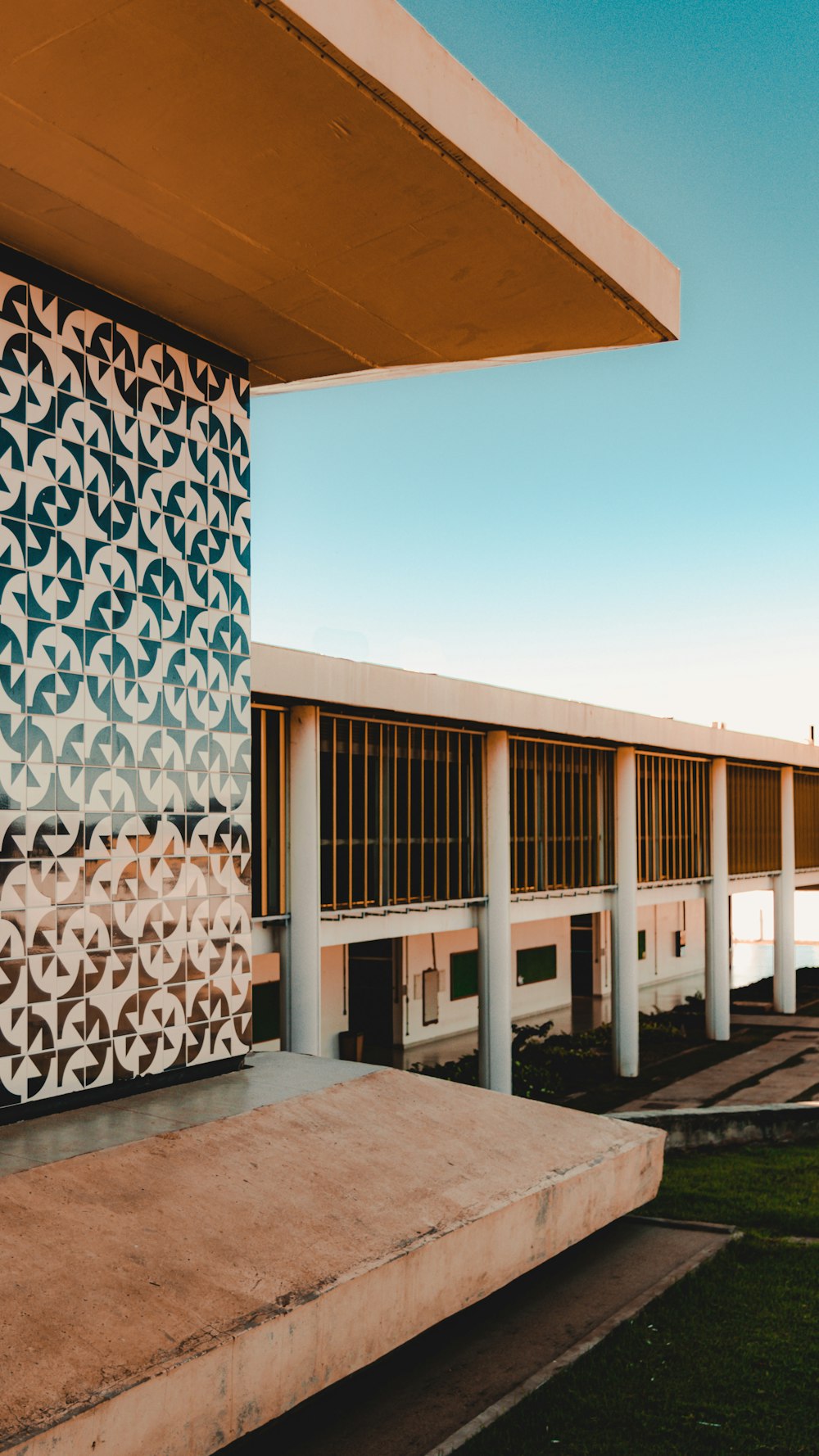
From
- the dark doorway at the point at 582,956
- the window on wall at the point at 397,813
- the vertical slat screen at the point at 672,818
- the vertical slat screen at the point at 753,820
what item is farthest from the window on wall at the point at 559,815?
the dark doorway at the point at 582,956

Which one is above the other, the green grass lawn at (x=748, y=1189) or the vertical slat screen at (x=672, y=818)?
the vertical slat screen at (x=672, y=818)

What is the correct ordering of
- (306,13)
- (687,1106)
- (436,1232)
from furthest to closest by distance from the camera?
(687,1106) → (436,1232) → (306,13)

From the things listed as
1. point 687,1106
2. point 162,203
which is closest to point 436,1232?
point 162,203

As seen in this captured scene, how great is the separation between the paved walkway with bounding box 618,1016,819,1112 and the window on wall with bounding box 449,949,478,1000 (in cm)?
493

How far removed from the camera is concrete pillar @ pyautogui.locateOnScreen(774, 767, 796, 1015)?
85.0 feet

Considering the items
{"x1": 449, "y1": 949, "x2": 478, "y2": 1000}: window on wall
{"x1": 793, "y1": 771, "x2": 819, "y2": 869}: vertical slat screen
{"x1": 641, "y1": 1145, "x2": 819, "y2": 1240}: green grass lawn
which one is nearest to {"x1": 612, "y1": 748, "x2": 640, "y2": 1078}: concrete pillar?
{"x1": 449, "y1": 949, "x2": 478, "y2": 1000}: window on wall

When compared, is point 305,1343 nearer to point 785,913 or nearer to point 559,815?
point 559,815

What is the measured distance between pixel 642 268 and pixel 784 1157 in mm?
9368

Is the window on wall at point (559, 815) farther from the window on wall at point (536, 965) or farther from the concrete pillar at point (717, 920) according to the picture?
the window on wall at point (536, 965)

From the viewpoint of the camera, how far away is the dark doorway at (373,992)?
2089 cm

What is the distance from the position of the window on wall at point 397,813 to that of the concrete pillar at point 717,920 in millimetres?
8341

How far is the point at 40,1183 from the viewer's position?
5.76 m

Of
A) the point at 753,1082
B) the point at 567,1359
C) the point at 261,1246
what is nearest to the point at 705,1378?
the point at 567,1359

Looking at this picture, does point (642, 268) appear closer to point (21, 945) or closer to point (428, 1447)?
point (21, 945)
